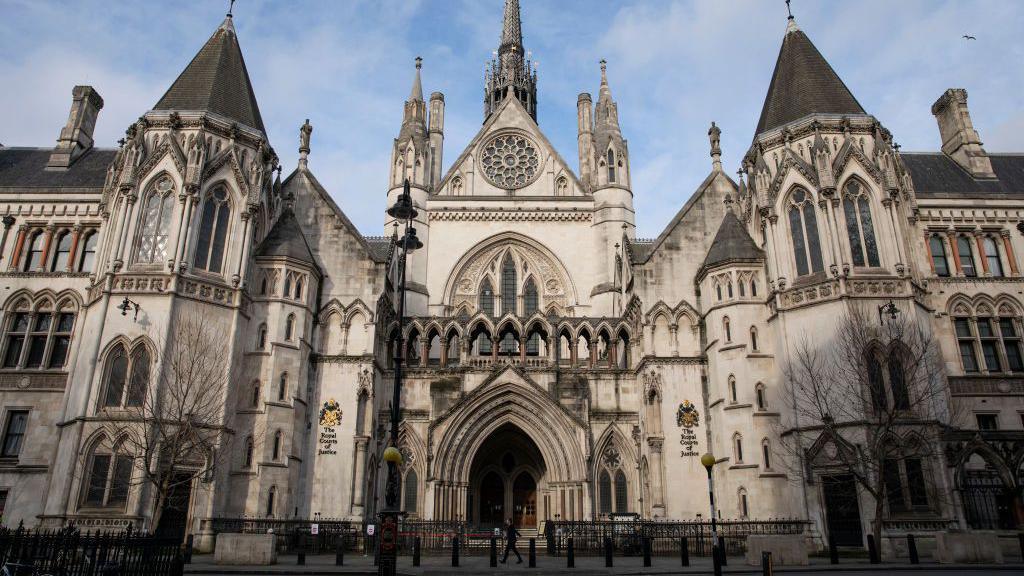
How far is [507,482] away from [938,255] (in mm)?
21830

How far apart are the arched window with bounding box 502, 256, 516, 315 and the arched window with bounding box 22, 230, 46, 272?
21.9 metres

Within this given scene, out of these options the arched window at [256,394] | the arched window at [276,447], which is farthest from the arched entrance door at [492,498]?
the arched window at [256,394]

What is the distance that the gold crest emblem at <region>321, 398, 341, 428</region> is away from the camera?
92.8ft

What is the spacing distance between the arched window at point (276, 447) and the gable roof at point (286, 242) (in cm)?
704

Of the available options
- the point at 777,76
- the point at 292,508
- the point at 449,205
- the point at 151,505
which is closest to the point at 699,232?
the point at 777,76

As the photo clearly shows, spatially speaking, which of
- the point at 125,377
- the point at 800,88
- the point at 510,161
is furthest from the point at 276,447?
the point at 800,88

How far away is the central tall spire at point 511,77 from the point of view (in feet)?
201

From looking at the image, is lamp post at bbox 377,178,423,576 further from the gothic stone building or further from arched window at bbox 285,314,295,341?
arched window at bbox 285,314,295,341

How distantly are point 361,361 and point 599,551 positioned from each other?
12.2 meters

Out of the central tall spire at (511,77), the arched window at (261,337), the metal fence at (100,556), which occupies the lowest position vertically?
the metal fence at (100,556)

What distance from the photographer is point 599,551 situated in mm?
23547

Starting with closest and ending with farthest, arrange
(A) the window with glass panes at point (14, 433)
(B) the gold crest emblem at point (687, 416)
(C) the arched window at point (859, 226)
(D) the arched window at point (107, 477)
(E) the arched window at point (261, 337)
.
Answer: (D) the arched window at point (107, 477), (C) the arched window at point (859, 226), (A) the window with glass panes at point (14, 433), (E) the arched window at point (261, 337), (B) the gold crest emblem at point (687, 416)

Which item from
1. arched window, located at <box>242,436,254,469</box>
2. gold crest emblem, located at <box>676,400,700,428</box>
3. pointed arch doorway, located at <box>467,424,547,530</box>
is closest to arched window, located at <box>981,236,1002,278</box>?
gold crest emblem, located at <box>676,400,700,428</box>

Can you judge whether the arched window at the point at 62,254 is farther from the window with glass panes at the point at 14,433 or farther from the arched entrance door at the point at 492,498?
the arched entrance door at the point at 492,498
